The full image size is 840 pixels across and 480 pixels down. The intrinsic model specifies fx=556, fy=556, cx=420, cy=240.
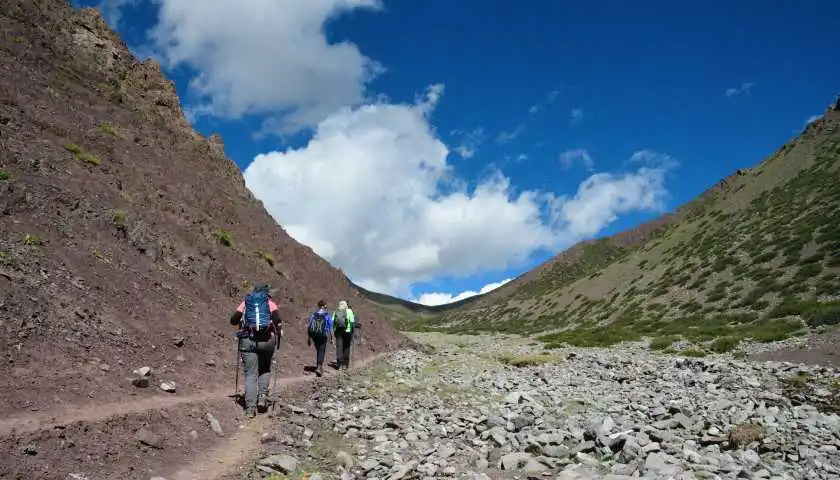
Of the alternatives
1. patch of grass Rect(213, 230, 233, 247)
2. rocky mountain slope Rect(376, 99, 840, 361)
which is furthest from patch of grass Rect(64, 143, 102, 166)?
rocky mountain slope Rect(376, 99, 840, 361)

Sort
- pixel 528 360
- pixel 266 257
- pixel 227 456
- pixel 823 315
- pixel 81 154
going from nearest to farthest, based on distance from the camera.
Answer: pixel 227 456
pixel 81 154
pixel 266 257
pixel 528 360
pixel 823 315

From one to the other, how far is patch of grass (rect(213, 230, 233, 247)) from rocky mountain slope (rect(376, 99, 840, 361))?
31.6 meters

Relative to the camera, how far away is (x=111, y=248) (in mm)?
20719

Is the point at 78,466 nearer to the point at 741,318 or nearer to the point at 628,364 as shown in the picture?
the point at 628,364

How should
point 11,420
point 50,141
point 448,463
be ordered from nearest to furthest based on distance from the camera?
point 11,420 < point 448,463 < point 50,141

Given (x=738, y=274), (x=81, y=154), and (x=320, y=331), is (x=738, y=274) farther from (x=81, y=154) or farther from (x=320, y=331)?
(x=81, y=154)

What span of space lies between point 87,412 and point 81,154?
19.1 metres

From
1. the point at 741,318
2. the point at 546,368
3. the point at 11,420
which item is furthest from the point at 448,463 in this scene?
the point at 741,318

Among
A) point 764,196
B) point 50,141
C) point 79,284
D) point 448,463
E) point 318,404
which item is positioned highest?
point 764,196

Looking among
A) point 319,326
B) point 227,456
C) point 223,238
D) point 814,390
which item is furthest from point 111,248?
point 814,390

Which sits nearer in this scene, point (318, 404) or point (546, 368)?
point (318, 404)

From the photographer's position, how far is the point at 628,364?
3294 centimetres

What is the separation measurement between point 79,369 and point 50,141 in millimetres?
16813

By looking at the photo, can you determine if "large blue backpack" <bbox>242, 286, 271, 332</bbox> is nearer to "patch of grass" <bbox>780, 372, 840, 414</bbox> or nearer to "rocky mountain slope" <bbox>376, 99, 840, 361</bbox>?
"patch of grass" <bbox>780, 372, 840, 414</bbox>
